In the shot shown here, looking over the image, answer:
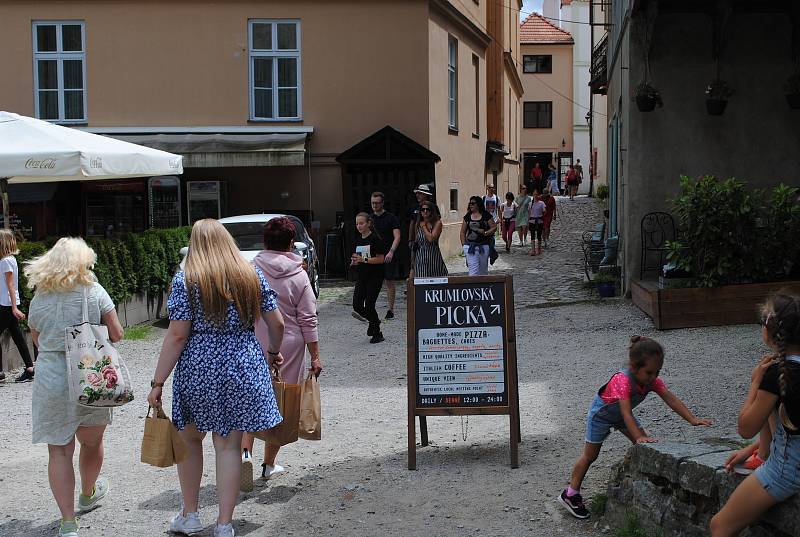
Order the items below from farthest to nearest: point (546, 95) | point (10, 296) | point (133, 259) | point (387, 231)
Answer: point (546, 95), point (133, 259), point (387, 231), point (10, 296)

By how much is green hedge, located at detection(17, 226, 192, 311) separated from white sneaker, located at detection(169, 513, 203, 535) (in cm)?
617

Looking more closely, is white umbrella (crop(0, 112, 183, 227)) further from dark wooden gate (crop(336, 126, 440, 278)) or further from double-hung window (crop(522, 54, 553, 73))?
double-hung window (crop(522, 54, 553, 73))

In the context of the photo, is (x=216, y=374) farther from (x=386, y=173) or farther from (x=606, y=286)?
(x=386, y=173)

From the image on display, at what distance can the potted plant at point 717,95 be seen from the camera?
41.5 feet

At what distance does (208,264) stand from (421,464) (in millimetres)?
2292

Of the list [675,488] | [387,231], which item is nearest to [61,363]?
[675,488]

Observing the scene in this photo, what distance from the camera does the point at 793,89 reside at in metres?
12.6

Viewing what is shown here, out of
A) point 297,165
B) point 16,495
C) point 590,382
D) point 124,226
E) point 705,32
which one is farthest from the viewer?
point 124,226

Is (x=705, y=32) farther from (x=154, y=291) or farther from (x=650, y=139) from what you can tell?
(x=154, y=291)

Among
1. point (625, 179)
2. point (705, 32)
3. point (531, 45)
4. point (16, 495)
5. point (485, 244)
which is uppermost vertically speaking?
point (531, 45)

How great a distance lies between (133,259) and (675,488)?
33.4 ft

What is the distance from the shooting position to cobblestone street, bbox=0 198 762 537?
18.6 feet

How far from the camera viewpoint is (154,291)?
14.3 metres

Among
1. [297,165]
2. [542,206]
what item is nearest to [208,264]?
[297,165]
